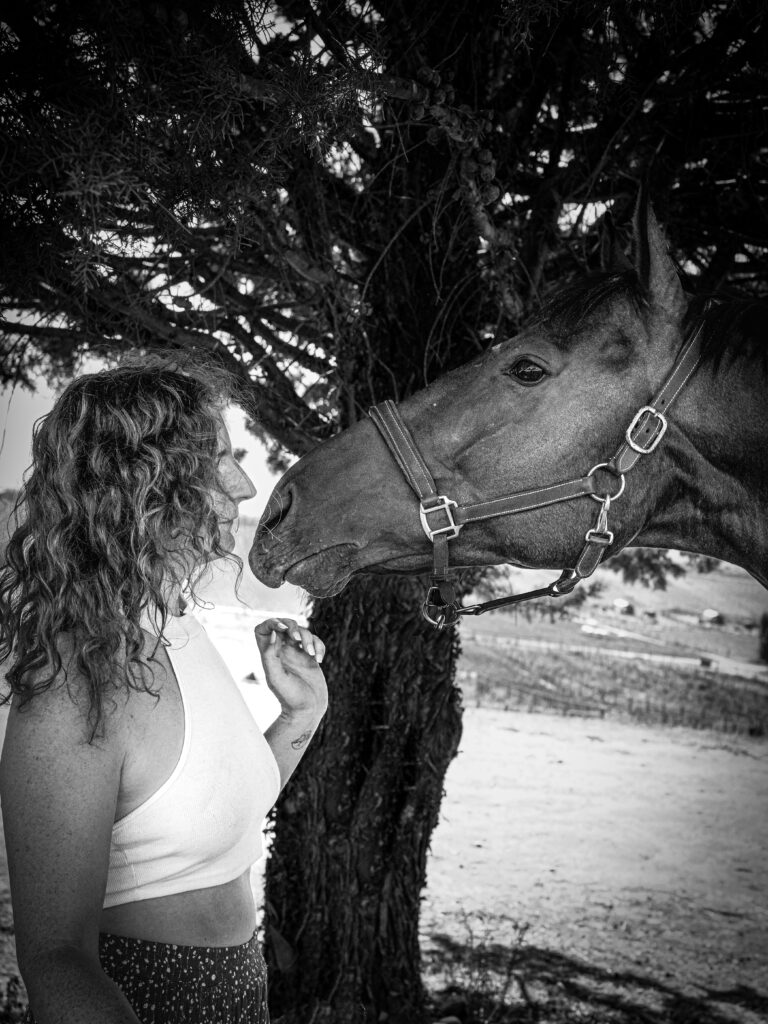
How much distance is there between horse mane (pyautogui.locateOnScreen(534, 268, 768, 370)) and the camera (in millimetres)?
1809

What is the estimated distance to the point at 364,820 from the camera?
3207 millimetres

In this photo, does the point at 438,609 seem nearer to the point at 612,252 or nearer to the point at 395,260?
the point at 612,252

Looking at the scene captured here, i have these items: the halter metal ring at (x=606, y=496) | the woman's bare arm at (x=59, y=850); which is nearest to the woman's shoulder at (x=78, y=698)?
the woman's bare arm at (x=59, y=850)

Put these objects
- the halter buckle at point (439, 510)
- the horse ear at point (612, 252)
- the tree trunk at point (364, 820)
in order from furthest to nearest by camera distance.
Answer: the tree trunk at point (364, 820)
the horse ear at point (612, 252)
the halter buckle at point (439, 510)

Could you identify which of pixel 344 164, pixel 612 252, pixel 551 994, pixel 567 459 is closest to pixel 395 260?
pixel 344 164

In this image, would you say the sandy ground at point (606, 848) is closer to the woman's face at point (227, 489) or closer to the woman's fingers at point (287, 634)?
the woman's fingers at point (287, 634)

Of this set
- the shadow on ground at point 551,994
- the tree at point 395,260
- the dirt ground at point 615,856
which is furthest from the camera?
the dirt ground at point 615,856

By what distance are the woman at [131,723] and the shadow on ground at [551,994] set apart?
295 cm

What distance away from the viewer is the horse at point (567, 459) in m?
1.84

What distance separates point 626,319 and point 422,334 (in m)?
1.40

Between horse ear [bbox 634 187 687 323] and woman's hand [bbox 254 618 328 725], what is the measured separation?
3.78ft

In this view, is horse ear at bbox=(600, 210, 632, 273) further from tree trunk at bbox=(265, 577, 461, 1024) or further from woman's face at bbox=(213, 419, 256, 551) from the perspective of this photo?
tree trunk at bbox=(265, 577, 461, 1024)

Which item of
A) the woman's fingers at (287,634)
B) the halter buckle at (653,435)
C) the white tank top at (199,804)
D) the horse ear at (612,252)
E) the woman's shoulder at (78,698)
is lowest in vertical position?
the white tank top at (199,804)

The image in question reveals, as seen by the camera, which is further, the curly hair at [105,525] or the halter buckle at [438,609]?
the halter buckle at [438,609]
